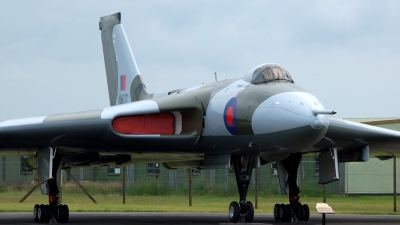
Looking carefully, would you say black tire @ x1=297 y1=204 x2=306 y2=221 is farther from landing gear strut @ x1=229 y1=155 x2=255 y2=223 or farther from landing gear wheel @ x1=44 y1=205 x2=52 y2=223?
landing gear wheel @ x1=44 y1=205 x2=52 y2=223

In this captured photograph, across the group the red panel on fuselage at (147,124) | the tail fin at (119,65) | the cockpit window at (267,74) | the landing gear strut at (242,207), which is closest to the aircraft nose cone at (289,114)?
the cockpit window at (267,74)

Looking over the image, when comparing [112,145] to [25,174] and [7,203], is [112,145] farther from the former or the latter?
[25,174]

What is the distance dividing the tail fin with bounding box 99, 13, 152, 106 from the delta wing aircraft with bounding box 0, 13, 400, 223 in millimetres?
3423

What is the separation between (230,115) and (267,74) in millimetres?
1119

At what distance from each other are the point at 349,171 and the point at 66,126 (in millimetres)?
24881

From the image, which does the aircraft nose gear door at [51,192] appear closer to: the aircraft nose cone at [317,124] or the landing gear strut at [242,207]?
the landing gear strut at [242,207]

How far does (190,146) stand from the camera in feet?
55.0

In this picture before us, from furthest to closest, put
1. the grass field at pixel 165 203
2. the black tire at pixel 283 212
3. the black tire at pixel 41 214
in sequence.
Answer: the grass field at pixel 165 203 < the black tire at pixel 283 212 < the black tire at pixel 41 214

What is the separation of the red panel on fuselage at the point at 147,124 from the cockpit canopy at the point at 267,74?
186 cm

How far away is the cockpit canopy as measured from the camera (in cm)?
1605

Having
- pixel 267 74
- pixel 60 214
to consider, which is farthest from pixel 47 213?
pixel 267 74

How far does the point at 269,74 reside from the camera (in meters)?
16.1

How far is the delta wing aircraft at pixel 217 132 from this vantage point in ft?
49.8

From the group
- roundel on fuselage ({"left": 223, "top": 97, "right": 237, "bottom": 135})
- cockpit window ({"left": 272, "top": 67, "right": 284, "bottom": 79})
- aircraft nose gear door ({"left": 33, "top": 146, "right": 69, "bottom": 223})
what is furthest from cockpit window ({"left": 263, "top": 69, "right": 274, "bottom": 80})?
aircraft nose gear door ({"left": 33, "top": 146, "right": 69, "bottom": 223})
